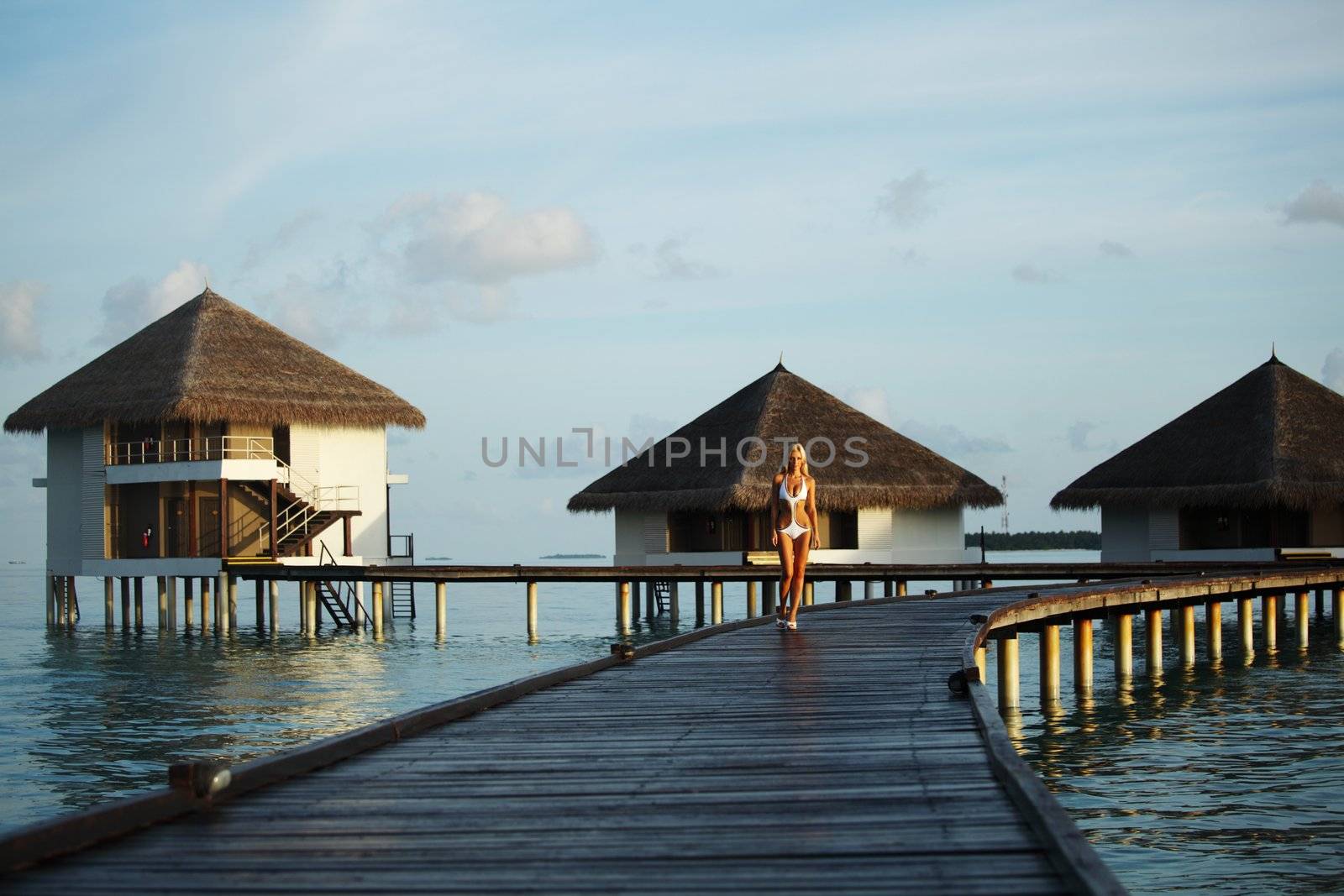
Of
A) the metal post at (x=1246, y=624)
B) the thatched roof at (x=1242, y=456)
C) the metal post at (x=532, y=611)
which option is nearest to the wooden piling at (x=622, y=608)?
the metal post at (x=532, y=611)

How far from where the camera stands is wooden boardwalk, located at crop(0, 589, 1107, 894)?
13.6ft

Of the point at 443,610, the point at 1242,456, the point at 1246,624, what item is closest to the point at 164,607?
the point at 443,610

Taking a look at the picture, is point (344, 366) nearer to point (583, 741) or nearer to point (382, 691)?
point (382, 691)

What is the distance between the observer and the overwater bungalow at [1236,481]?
30141 mm

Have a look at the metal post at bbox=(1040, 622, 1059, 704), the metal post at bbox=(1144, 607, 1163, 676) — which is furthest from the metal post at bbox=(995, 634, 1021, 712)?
the metal post at bbox=(1144, 607, 1163, 676)

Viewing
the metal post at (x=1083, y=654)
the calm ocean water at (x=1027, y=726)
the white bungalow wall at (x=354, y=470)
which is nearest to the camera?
the calm ocean water at (x=1027, y=726)

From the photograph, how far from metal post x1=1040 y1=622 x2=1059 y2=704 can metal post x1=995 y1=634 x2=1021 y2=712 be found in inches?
43.8

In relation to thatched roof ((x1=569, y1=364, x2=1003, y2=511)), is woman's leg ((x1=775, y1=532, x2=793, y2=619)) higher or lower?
lower

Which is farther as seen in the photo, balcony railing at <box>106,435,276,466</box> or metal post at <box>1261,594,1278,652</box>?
balcony railing at <box>106,435,276,466</box>

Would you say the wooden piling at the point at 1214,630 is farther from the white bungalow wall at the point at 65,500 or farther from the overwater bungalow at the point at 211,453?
the white bungalow wall at the point at 65,500

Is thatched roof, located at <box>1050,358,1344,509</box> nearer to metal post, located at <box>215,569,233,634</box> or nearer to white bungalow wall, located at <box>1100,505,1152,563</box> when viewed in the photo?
white bungalow wall, located at <box>1100,505,1152,563</box>

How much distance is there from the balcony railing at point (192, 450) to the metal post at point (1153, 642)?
16.6 metres

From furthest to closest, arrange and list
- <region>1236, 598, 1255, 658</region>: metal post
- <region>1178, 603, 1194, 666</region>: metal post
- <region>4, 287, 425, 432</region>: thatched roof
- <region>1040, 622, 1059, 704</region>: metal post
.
Answer: <region>4, 287, 425, 432</region>: thatched roof, <region>1236, 598, 1255, 658</region>: metal post, <region>1178, 603, 1194, 666</region>: metal post, <region>1040, 622, 1059, 704</region>: metal post

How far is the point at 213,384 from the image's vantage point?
96.3 ft
